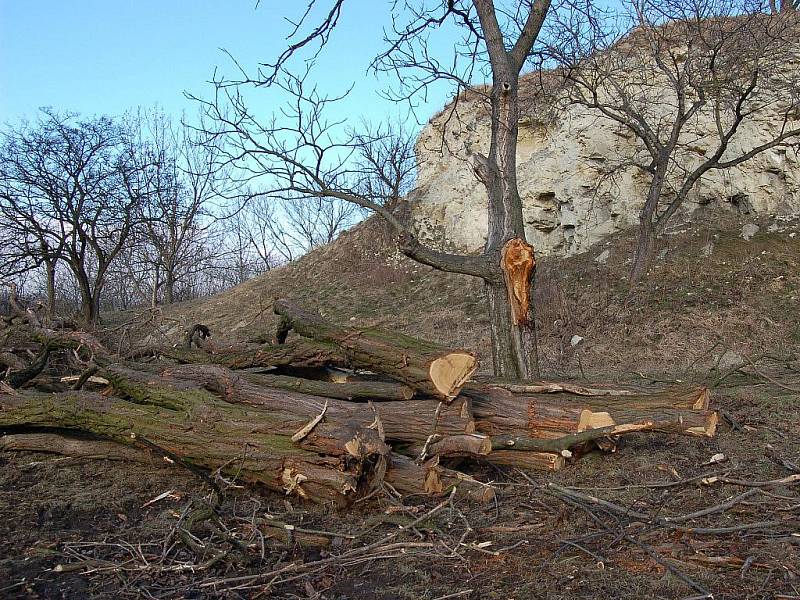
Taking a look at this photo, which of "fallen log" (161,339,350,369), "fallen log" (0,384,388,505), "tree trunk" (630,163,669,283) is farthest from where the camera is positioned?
"tree trunk" (630,163,669,283)

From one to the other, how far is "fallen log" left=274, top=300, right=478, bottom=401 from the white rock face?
943cm

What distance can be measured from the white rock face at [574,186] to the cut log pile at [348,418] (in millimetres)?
9436

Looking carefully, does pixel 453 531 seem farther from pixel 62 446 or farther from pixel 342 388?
pixel 62 446

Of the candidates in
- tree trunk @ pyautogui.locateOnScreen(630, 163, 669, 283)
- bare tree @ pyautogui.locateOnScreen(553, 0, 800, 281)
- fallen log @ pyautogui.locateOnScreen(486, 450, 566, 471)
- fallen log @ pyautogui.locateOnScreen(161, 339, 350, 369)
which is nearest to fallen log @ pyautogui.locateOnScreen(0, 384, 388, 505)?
fallen log @ pyautogui.locateOnScreen(161, 339, 350, 369)

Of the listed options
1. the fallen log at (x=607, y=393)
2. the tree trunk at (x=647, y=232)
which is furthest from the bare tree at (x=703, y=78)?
the fallen log at (x=607, y=393)

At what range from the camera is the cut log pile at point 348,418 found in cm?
453

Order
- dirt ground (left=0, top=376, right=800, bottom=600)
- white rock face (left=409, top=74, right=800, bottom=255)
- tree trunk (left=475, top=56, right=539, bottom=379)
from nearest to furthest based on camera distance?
dirt ground (left=0, top=376, right=800, bottom=600) < tree trunk (left=475, top=56, right=539, bottom=379) < white rock face (left=409, top=74, right=800, bottom=255)

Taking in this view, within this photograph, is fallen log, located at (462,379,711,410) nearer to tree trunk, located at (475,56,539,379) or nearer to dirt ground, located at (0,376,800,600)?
dirt ground, located at (0,376,800,600)

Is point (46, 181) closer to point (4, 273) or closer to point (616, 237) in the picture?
point (4, 273)

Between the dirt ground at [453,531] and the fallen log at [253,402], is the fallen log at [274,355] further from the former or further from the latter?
the dirt ground at [453,531]

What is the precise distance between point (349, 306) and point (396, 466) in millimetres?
14859

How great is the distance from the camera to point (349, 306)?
63.6 ft

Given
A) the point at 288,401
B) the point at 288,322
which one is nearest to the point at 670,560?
the point at 288,401

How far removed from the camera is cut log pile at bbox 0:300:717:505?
4531mm
